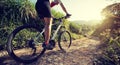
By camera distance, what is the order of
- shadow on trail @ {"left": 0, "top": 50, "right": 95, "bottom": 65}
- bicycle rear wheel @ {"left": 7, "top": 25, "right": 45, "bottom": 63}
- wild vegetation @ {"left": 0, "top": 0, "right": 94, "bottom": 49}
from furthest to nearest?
wild vegetation @ {"left": 0, "top": 0, "right": 94, "bottom": 49}, shadow on trail @ {"left": 0, "top": 50, "right": 95, "bottom": 65}, bicycle rear wheel @ {"left": 7, "top": 25, "right": 45, "bottom": 63}

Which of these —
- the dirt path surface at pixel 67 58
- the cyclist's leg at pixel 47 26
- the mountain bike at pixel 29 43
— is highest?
the cyclist's leg at pixel 47 26

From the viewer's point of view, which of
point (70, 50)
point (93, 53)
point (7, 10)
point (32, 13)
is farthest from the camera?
point (32, 13)

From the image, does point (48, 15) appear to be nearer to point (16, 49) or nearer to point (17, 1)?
point (16, 49)

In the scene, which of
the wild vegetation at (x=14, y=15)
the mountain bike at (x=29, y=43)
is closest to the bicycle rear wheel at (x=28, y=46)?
the mountain bike at (x=29, y=43)

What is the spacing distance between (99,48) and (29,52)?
7.69 ft

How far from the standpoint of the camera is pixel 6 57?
19.8 feet

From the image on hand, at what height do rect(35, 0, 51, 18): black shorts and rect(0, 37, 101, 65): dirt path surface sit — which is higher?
rect(35, 0, 51, 18): black shorts

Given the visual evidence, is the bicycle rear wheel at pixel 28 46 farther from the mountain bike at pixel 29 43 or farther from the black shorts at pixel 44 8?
the black shorts at pixel 44 8

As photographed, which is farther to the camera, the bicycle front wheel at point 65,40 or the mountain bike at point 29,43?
the bicycle front wheel at point 65,40

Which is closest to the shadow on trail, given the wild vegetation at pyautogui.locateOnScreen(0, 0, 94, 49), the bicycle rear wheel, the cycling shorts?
the bicycle rear wheel

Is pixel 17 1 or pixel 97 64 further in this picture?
pixel 17 1

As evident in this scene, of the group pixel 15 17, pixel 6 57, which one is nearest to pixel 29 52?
pixel 6 57

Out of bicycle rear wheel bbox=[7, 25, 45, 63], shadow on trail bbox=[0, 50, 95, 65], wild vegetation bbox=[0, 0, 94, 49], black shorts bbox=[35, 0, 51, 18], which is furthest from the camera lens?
wild vegetation bbox=[0, 0, 94, 49]

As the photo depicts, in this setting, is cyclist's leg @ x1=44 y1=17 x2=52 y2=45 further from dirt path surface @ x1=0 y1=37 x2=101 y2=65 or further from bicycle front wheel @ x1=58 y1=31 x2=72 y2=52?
bicycle front wheel @ x1=58 y1=31 x2=72 y2=52
